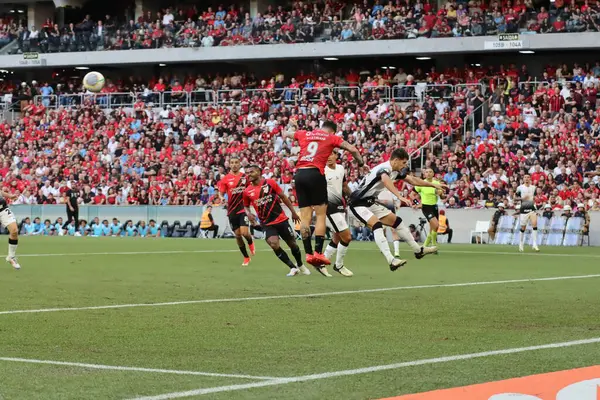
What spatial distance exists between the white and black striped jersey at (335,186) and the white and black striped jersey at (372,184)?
4.30 ft

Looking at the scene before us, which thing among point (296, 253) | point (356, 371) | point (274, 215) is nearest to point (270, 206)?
point (274, 215)

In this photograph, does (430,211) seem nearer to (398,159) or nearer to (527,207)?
(527,207)

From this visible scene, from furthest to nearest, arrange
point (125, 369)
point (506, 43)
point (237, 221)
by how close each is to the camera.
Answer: point (506, 43), point (237, 221), point (125, 369)

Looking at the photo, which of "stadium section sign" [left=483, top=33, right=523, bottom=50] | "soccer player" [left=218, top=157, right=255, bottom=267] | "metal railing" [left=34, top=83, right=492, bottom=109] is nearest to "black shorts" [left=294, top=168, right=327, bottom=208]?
"soccer player" [left=218, top=157, right=255, bottom=267]

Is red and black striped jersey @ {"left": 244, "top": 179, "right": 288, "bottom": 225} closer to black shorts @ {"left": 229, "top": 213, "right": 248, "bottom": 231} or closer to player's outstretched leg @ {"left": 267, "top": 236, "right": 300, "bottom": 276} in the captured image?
player's outstretched leg @ {"left": 267, "top": 236, "right": 300, "bottom": 276}

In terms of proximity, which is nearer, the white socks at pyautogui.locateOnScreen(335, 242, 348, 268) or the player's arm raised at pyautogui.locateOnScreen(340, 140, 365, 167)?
the player's arm raised at pyautogui.locateOnScreen(340, 140, 365, 167)

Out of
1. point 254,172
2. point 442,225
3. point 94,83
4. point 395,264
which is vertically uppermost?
point 94,83

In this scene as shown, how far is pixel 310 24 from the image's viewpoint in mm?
49500

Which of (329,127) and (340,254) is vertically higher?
(329,127)

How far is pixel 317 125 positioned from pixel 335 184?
79.7 feet

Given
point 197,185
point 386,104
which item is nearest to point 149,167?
point 197,185

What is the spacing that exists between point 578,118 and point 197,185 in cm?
1417

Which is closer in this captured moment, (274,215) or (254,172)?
(274,215)

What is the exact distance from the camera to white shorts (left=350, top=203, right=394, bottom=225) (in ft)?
59.5
